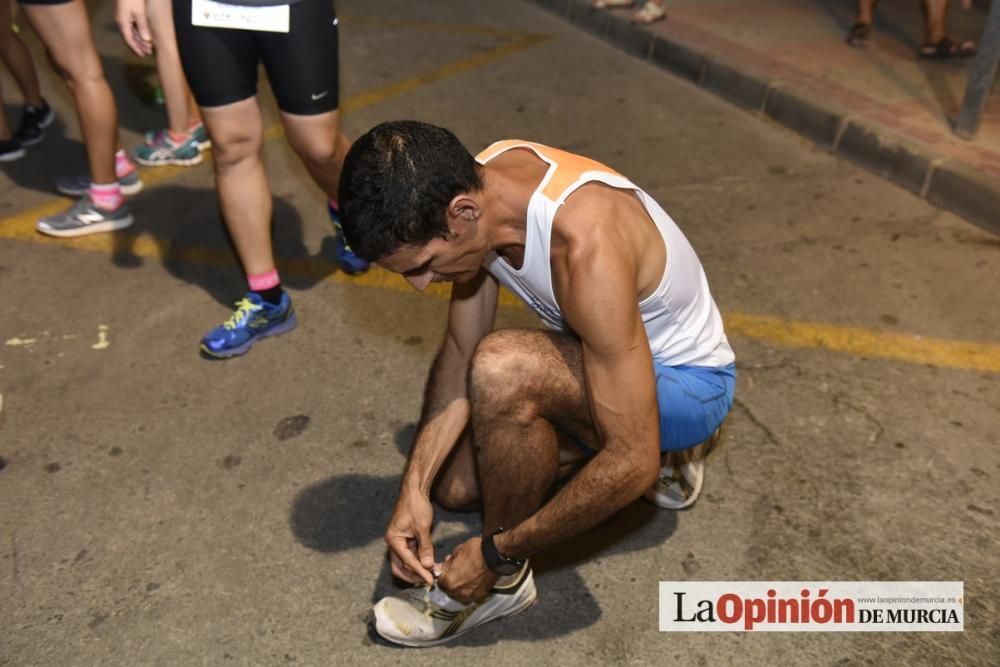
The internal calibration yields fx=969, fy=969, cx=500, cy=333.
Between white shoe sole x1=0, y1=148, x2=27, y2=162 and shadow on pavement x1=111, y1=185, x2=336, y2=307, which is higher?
shadow on pavement x1=111, y1=185, x2=336, y2=307

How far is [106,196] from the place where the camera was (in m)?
4.13

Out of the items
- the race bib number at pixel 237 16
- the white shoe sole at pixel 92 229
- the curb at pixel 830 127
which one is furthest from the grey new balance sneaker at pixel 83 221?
the curb at pixel 830 127

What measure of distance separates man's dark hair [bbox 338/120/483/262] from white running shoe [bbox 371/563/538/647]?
0.87 meters

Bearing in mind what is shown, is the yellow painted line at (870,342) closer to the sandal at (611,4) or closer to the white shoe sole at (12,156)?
the white shoe sole at (12,156)

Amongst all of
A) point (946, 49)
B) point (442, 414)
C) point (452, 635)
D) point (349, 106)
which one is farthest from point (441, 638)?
point (946, 49)

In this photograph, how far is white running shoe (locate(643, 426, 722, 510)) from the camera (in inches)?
105

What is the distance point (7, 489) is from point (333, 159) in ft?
4.84

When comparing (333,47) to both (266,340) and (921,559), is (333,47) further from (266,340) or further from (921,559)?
(921,559)

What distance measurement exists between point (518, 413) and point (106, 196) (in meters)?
2.67

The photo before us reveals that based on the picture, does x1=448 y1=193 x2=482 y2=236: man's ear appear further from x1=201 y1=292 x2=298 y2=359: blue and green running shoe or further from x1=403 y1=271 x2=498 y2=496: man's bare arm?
x1=201 y1=292 x2=298 y2=359: blue and green running shoe

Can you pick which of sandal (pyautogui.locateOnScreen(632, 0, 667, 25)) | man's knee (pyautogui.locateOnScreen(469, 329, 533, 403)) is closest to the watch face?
man's knee (pyautogui.locateOnScreen(469, 329, 533, 403))

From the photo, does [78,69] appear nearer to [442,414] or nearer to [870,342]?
[442,414]

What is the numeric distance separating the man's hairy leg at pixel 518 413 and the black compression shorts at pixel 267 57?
4.31 ft

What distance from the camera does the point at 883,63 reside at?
5.68 meters
